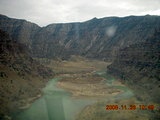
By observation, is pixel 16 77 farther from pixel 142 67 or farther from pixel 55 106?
pixel 142 67

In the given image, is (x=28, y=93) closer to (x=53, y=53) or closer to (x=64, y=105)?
(x=64, y=105)

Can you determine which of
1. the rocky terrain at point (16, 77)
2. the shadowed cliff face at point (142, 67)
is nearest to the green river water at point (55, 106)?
the rocky terrain at point (16, 77)

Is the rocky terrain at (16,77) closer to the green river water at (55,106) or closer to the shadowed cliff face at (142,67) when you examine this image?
the green river water at (55,106)

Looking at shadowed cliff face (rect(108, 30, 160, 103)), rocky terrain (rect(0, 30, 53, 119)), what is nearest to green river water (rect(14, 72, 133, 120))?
rocky terrain (rect(0, 30, 53, 119))

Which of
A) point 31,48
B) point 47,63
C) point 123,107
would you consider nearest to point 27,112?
point 123,107

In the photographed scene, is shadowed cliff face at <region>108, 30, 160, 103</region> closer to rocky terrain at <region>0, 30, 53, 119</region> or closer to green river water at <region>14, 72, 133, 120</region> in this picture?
green river water at <region>14, 72, 133, 120</region>

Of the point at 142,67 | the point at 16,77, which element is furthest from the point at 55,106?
the point at 142,67
